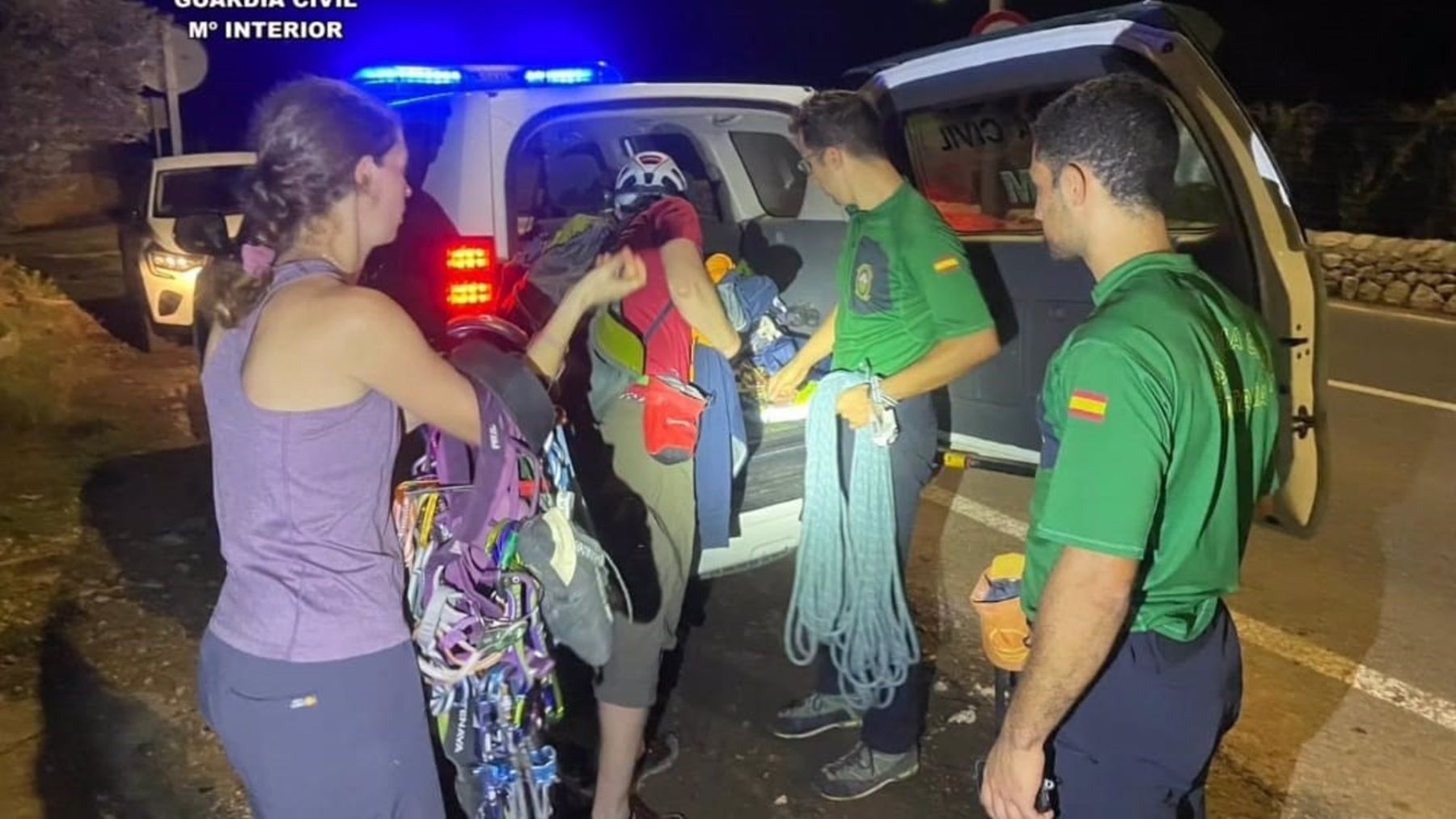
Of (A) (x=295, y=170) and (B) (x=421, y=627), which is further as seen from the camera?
(B) (x=421, y=627)

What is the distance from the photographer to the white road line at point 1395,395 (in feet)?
25.9

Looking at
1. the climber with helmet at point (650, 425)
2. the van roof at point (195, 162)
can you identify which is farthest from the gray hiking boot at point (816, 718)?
the van roof at point (195, 162)

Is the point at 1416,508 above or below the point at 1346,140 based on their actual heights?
below

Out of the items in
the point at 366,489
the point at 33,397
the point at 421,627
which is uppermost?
the point at 366,489

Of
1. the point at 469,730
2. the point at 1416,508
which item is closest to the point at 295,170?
the point at 469,730

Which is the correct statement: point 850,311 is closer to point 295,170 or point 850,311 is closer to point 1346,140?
point 295,170

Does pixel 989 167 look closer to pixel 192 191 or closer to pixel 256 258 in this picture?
pixel 256 258

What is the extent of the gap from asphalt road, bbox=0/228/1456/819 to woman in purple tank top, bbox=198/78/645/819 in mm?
1610

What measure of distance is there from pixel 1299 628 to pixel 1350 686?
1.56 ft

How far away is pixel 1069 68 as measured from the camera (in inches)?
144

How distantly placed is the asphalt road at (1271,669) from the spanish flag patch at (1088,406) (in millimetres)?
1948

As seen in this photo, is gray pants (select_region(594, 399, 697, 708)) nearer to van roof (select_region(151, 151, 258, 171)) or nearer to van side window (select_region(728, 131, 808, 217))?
van side window (select_region(728, 131, 808, 217))

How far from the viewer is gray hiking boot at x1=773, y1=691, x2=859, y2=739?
389 cm

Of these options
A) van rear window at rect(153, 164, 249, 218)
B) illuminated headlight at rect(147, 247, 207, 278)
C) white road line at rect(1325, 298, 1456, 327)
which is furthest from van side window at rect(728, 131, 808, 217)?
white road line at rect(1325, 298, 1456, 327)
